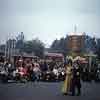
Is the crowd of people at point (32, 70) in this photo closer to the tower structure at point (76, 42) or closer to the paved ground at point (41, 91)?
the paved ground at point (41, 91)

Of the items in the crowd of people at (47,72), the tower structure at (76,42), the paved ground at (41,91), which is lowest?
the paved ground at (41,91)

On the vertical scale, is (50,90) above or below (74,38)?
below

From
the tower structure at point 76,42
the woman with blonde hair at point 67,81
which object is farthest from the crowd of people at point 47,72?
the tower structure at point 76,42

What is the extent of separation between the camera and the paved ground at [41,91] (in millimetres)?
6965

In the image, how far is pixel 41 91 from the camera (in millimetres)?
6977

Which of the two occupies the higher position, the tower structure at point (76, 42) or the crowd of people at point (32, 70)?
the tower structure at point (76, 42)

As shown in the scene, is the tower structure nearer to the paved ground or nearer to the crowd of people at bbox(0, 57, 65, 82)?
the crowd of people at bbox(0, 57, 65, 82)

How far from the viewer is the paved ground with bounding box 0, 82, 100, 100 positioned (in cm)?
696

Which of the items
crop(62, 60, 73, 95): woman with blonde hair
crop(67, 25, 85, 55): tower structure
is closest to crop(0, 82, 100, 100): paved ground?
crop(62, 60, 73, 95): woman with blonde hair

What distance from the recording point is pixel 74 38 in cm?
700

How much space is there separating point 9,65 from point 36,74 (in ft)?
0.96

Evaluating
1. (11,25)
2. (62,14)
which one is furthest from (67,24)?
(11,25)

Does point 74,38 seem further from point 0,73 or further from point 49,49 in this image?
point 0,73

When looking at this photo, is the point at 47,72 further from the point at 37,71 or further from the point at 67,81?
the point at 67,81
